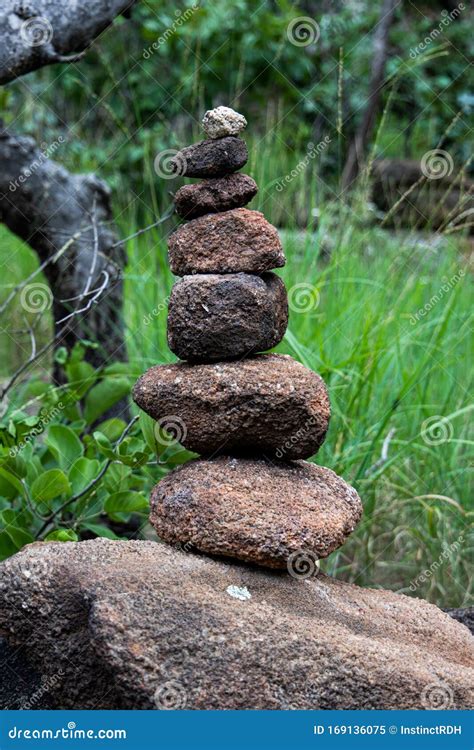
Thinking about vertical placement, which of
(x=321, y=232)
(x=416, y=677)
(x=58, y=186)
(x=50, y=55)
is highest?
(x=50, y=55)

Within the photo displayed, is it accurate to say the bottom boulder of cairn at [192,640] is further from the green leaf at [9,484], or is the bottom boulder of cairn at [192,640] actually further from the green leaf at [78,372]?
the green leaf at [78,372]

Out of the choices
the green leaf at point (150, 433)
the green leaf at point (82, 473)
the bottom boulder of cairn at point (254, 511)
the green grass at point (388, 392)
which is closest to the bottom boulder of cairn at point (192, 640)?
the bottom boulder of cairn at point (254, 511)

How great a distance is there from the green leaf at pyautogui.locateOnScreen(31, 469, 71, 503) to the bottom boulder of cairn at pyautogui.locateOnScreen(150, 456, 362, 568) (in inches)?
15.0

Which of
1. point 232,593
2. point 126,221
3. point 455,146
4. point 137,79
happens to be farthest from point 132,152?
point 232,593

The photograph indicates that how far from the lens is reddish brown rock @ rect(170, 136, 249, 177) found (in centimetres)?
265

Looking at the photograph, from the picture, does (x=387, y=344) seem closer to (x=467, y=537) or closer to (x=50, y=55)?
(x=467, y=537)

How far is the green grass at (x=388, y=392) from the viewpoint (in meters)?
3.76

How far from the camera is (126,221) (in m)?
5.89

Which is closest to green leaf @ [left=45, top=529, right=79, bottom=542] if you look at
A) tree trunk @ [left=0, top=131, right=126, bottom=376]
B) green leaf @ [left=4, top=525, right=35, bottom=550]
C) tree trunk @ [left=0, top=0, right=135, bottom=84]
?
green leaf @ [left=4, top=525, right=35, bottom=550]

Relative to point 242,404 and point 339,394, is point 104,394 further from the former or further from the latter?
point 242,404

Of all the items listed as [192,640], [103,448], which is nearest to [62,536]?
[103,448]

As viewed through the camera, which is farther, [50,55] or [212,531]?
[50,55]

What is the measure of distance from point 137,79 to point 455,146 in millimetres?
4331

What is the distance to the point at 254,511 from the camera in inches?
95.7
